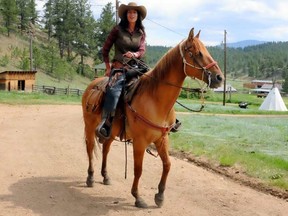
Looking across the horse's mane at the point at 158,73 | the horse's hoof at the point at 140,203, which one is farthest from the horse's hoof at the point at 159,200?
the horse's mane at the point at 158,73

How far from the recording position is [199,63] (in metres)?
5.93

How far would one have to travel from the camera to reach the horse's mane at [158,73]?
248 inches

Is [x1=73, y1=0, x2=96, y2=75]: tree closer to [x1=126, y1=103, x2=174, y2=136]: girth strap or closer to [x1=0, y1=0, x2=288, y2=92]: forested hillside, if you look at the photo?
[x1=0, y1=0, x2=288, y2=92]: forested hillside

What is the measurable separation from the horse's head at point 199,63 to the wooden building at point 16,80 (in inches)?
1690

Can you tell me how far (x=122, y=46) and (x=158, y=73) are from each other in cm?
122

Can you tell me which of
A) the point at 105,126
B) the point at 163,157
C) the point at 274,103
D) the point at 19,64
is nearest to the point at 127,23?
the point at 105,126

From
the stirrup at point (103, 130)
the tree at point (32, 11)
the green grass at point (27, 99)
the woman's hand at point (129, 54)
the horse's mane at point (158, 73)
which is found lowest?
the green grass at point (27, 99)

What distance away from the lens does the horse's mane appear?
20.7 ft

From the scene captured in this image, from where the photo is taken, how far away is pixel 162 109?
21.2 feet

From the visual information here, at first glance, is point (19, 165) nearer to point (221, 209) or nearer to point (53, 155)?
point (53, 155)

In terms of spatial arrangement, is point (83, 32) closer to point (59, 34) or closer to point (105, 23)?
point (59, 34)

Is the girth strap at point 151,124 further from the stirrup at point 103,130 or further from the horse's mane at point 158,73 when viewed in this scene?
the stirrup at point 103,130

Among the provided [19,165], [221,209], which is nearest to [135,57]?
[221,209]

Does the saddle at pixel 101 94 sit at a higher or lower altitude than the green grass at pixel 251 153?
higher
